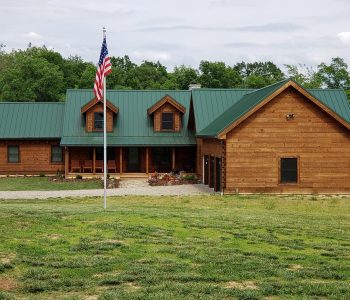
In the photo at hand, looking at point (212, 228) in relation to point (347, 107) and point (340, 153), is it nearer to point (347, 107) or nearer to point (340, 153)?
point (340, 153)

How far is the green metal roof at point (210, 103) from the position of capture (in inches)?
1515

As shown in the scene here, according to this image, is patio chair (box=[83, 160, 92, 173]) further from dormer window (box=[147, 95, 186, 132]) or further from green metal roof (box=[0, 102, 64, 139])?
dormer window (box=[147, 95, 186, 132])

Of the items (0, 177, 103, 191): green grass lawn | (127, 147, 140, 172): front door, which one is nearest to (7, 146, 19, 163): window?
(0, 177, 103, 191): green grass lawn

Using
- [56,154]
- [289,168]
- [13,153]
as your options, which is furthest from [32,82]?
[289,168]

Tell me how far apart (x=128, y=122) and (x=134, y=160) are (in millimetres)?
2659

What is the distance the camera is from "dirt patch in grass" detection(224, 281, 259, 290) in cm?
878

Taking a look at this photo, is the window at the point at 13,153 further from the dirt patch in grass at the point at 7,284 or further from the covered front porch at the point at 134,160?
the dirt patch in grass at the point at 7,284

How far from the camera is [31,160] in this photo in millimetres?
42125

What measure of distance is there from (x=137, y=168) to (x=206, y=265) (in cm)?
3197

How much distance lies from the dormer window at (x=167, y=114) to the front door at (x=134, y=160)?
2.40 m

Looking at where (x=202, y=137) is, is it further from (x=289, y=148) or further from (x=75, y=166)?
(x=75, y=166)

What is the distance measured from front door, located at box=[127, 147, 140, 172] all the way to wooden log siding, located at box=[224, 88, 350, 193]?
13473 millimetres

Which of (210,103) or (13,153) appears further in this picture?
(13,153)

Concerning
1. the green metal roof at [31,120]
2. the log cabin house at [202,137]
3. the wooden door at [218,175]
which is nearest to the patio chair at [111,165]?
the log cabin house at [202,137]
